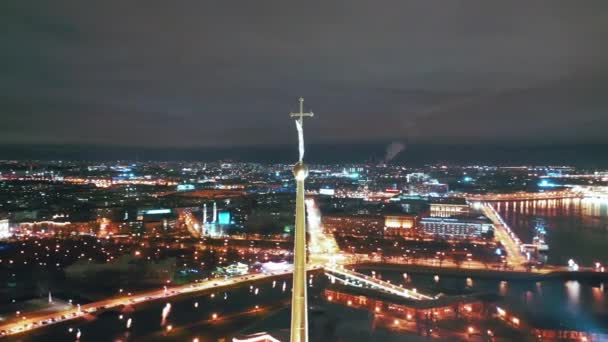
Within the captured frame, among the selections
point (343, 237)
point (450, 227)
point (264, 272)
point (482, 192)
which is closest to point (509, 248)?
point (450, 227)

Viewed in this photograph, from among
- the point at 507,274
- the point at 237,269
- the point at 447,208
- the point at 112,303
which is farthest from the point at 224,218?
the point at 507,274

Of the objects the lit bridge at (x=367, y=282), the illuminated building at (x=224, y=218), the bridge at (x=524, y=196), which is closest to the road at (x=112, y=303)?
the lit bridge at (x=367, y=282)

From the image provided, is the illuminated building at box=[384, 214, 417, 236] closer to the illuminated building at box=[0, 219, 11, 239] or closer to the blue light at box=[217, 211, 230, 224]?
the blue light at box=[217, 211, 230, 224]

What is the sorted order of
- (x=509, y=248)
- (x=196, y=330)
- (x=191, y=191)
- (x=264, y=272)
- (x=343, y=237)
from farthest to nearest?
1. (x=191, y=191)
2. (x=343, y=237)
3. (x=509, y=248)
4. (x=264, y=272)
5. (x=196, y=330)

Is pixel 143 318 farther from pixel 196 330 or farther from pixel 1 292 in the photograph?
pixel 1 292

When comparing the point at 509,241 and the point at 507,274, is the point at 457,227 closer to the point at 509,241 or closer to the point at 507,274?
the point at 509,241

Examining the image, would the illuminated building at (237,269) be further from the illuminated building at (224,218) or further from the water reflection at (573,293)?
the illuminated building at (224,218)
